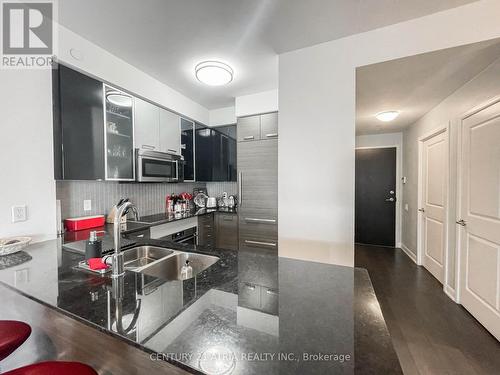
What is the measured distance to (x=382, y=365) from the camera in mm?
488

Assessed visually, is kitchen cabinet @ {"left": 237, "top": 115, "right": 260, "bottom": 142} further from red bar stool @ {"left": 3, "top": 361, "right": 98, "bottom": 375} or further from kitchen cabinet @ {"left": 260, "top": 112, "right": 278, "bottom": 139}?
red bar stool @ {"left": 3, "top": 361, "right": 98, "bottom": 375}

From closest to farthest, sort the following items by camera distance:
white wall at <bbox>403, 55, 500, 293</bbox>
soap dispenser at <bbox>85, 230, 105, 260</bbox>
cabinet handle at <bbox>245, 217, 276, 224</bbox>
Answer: soap dispenser at <bbox>85, 230, 105, 260</bbox>
white wall at <bbox>403, 55, 500, 293</bbox>
cabinet handle at <bbox>245, 217, 276, 224</bbox>

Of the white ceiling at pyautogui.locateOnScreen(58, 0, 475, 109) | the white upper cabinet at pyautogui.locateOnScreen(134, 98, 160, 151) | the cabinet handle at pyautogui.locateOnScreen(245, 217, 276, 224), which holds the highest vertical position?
the white ceiling at pyautogui.locateOnScreen(58, 0, 475, 109)

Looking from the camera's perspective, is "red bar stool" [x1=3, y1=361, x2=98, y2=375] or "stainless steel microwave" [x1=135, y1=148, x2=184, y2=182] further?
"stainless steel microwave" [x1=135, y1=148, x2=184, y2=182]

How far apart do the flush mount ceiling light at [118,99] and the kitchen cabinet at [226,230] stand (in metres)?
1.79

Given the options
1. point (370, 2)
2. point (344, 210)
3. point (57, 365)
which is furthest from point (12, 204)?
point (370, 2)

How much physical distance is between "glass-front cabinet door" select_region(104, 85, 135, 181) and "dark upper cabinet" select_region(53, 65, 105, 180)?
A: 61mm

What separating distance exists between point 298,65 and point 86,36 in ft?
6.02

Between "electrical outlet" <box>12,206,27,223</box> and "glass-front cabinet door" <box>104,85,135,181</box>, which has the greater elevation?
"glass-front cabinet door" <box>104,85,135,181</box>

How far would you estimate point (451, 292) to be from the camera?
2.40 meters

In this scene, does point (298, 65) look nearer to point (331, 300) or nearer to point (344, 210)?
point (344, 210)

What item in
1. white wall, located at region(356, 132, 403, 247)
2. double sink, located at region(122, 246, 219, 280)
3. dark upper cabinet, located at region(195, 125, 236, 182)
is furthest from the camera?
white wall, located at region(356, 132, 403, 247)

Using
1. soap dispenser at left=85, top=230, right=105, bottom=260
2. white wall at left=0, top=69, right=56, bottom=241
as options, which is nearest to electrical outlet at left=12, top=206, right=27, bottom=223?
white wall at left=0, top=69, right=56, bottom=241

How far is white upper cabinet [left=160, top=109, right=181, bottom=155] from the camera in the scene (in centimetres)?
269
